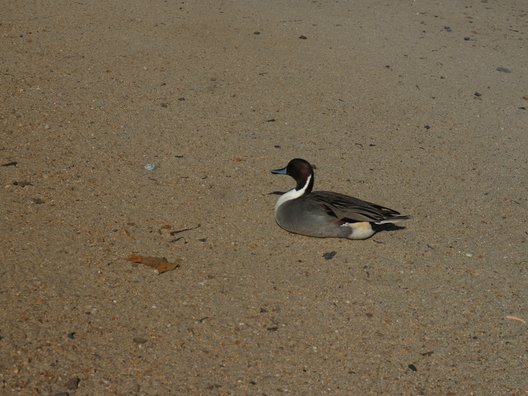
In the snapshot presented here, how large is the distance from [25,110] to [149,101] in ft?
3.65

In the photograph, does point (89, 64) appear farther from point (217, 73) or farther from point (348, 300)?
point (348, 300)

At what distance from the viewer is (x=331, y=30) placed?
9602mm

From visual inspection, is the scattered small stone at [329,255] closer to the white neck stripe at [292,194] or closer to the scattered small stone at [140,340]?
the white neck stripe at [292,194]

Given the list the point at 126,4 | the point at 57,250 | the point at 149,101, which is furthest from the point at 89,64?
the point at 57,250

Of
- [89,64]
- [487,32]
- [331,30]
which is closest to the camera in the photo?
[89,64]

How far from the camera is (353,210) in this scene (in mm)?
5402

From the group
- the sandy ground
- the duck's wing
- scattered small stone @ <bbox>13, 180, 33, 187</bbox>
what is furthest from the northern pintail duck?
scattered small stone @ <bbox>13, 180, 33, 187</bbox>

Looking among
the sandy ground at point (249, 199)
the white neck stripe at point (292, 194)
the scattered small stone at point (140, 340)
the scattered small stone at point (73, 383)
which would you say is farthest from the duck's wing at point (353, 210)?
the scattered small stone at point (73, 383)

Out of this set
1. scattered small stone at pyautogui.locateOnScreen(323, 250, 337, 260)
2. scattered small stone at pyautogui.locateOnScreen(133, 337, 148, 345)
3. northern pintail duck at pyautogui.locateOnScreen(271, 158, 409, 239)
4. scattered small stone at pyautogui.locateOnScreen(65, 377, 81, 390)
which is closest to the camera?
scattered small stone at pyautogui.locateOnScreen(65, 377, 81, 390)

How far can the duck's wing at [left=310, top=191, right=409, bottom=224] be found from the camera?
5371 millimetres

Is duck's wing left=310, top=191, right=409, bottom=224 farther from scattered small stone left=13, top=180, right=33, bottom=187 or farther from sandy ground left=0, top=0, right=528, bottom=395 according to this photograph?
scattered small stone left=13, top=180, right=33, bottom=187

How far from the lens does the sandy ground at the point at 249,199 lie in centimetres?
425

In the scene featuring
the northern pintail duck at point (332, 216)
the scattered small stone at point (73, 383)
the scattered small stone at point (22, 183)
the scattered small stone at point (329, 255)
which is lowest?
the scattered small stone at point (73, 383)

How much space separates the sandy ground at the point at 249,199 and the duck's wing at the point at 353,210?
0.71 ft
